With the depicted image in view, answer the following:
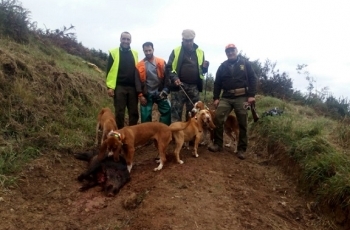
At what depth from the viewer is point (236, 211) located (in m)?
5.20

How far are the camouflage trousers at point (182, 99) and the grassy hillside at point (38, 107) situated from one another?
2006 millimetres

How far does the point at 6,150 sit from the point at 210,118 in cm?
383

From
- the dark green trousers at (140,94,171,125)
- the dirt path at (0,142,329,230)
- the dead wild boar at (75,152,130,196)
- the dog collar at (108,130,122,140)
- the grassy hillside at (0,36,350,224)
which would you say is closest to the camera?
the dirt path at (0,142,329,230)

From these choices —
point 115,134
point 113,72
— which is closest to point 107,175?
point 115,134

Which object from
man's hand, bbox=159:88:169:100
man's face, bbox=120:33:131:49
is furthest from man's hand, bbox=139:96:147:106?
man's face, bbox=120:33:131:49

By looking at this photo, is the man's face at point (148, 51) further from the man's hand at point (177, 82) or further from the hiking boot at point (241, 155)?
the hiking boot at point (241, 155)

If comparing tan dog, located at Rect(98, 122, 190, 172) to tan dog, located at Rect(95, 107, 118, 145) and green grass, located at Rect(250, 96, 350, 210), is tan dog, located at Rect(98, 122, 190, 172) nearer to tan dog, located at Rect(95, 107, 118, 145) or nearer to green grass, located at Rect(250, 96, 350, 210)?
tan dog, located at Rect(95, 107, 118, 145)

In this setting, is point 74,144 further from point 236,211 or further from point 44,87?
point 236,211

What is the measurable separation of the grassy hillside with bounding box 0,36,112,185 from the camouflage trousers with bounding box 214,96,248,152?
287 centimetres

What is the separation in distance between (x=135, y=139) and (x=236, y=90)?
2.42 metres

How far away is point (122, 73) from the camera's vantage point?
767 centimetres

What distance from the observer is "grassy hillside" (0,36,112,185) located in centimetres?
670

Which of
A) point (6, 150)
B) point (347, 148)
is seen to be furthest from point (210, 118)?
point (6, 150)

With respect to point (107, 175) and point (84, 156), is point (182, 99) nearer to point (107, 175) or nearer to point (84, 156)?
point (84, 156)
